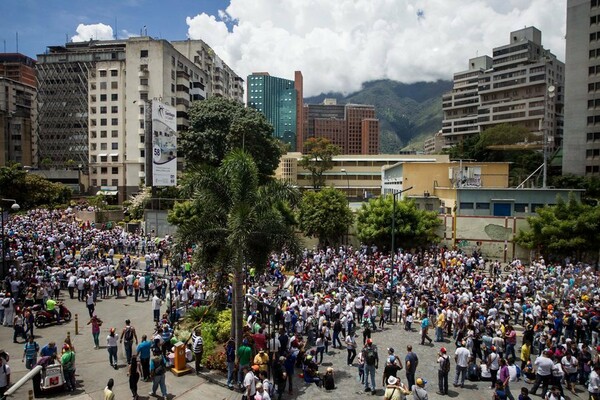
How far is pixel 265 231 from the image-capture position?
1417 centimetres

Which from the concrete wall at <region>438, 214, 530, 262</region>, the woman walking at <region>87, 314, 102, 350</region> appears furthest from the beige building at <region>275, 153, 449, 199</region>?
the woman walking at <region>87, 314, 102, 350</region>

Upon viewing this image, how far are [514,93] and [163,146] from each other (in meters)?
88.0

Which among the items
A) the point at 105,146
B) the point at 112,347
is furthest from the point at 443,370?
the point at 105,146

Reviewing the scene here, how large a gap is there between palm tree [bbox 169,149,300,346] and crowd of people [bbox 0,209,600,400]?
81cm

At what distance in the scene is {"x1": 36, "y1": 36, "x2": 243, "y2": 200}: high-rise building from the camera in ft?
217

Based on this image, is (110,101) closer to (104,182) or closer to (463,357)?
(104,182)

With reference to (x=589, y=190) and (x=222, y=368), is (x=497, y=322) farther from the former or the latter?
(x=589, y=190)

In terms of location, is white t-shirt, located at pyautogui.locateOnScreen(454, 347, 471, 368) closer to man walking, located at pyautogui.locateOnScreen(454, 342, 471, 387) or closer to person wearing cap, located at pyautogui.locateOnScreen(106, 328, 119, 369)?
man walking, located at pyautogui.locateOnScreen(454, 342, 471, 387)

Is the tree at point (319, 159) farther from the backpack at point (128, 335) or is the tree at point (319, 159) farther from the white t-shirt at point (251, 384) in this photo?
the white t-shirt at point (251, 384)

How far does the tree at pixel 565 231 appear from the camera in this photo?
30.0 m

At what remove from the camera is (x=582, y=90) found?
63781 mm

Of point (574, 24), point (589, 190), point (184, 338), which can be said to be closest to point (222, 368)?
point (184, 338)

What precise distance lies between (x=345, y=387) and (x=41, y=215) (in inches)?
1642

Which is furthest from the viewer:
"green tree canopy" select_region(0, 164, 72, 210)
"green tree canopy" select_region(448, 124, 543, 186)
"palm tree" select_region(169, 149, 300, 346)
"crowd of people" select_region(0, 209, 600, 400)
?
"green tree canopy" select_region(448, 124, 543, 186)
